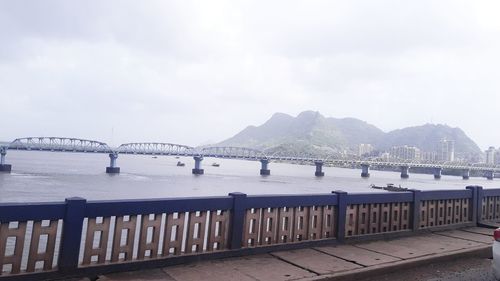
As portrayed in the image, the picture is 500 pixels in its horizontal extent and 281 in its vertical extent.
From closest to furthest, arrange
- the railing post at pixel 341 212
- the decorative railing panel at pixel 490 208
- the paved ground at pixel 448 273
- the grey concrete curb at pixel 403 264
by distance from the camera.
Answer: the grey concrete curb at pixel 403 264 → the paved ground at pixel 448 273 → the railing post at pixel 341 212 → the decorative railing panel at pixel 490 208

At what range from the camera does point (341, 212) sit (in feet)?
27.8

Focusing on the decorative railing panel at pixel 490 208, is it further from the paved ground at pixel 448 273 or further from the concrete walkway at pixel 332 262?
the paved ground at pixel 448 273

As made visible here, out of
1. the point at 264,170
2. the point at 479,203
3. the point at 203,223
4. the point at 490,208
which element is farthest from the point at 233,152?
the point at 203,223

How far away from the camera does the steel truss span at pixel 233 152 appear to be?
161163 mm

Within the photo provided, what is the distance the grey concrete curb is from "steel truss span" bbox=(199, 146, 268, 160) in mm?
146718

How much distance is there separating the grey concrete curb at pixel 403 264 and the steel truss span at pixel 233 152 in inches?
5776

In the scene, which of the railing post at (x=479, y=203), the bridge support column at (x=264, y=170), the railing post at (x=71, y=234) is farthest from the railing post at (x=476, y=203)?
the bridge support column at (x=264, y=170)

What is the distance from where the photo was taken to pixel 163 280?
569cm

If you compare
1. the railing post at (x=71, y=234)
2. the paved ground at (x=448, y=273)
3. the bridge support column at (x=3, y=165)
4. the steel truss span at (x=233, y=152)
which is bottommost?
the bridge support column at (x=3, y=165)

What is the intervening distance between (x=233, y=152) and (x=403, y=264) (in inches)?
7063

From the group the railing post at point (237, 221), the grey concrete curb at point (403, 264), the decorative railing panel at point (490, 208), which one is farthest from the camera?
the decorative railing panel at point (490, 208)

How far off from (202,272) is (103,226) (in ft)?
5.39

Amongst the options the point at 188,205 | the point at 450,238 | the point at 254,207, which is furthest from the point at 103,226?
the point at 450,238

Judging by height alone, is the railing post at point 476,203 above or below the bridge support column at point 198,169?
above
